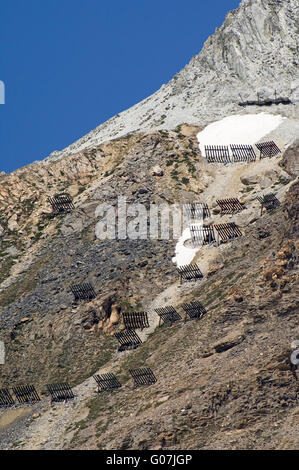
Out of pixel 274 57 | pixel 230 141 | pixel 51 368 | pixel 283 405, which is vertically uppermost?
pixel 274 57

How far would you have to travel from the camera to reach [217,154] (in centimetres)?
9844

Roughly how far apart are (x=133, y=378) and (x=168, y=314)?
364 inches

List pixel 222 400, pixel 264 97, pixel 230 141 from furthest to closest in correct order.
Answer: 1. pixel 264 97
2. pixel 230 141
3. pixel 222 400

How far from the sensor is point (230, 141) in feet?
326

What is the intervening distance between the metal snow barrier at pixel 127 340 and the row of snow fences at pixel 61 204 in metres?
21.5

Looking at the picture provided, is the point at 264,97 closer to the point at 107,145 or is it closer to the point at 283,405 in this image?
the point at 107,145

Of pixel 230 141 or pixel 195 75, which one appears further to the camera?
pixel 195 75

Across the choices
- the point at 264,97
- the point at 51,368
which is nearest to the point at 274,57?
Answer: the point at 264,97

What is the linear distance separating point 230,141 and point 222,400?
46323 mm

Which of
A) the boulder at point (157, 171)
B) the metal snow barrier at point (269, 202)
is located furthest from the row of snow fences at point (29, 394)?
the boulder at point (157, 171)

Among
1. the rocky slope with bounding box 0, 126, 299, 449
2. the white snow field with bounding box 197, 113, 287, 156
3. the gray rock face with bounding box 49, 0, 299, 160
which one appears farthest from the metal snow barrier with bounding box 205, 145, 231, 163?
the gray rock face with bounding box 49, 0, 299, 160

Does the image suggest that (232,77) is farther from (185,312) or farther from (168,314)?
(185,312)

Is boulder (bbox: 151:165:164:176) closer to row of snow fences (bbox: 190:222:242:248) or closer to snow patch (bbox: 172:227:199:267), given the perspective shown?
row of snow fences (bbox: 190:222:242:248)

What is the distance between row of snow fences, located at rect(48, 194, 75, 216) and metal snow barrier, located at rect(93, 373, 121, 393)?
2739 centimetres
